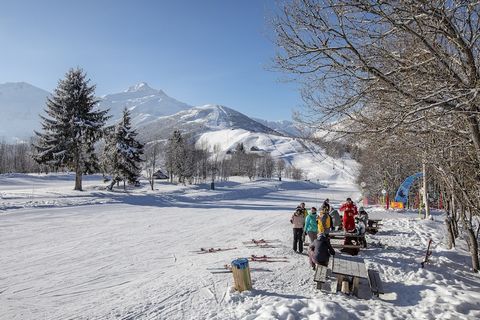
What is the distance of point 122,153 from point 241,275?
105 ft

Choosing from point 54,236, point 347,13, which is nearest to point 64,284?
point 54,236

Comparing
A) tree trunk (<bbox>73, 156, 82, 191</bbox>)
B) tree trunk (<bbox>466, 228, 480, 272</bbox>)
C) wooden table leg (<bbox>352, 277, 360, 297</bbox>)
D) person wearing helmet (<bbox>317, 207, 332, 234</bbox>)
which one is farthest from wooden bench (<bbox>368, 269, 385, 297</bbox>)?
tree trunk (<bbox>73, 156, 82, 191</bbox>)

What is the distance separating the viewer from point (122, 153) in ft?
122

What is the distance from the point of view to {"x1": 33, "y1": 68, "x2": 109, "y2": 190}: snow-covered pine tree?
105ft

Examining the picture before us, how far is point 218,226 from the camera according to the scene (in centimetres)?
1812

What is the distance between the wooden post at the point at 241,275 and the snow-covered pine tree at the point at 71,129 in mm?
28018

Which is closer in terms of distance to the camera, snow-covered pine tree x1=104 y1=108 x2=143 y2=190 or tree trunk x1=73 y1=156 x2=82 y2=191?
tree trunk x1=73 y1=156 x2=82 y2=191

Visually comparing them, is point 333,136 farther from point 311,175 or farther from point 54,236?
point 311,175

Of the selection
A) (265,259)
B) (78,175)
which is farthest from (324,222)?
(78,175)

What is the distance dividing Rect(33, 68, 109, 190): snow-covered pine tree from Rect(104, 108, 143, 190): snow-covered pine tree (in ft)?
9.86

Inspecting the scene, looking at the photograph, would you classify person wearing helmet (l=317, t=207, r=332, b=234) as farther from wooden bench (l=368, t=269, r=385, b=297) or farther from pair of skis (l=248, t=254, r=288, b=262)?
wooden bench (l=368, t=269, r=385, b=297)

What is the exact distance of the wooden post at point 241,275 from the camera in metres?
7.90

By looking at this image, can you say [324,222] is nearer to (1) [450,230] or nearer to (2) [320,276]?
(2) [320,276]

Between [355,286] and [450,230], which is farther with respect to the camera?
[450,230]
